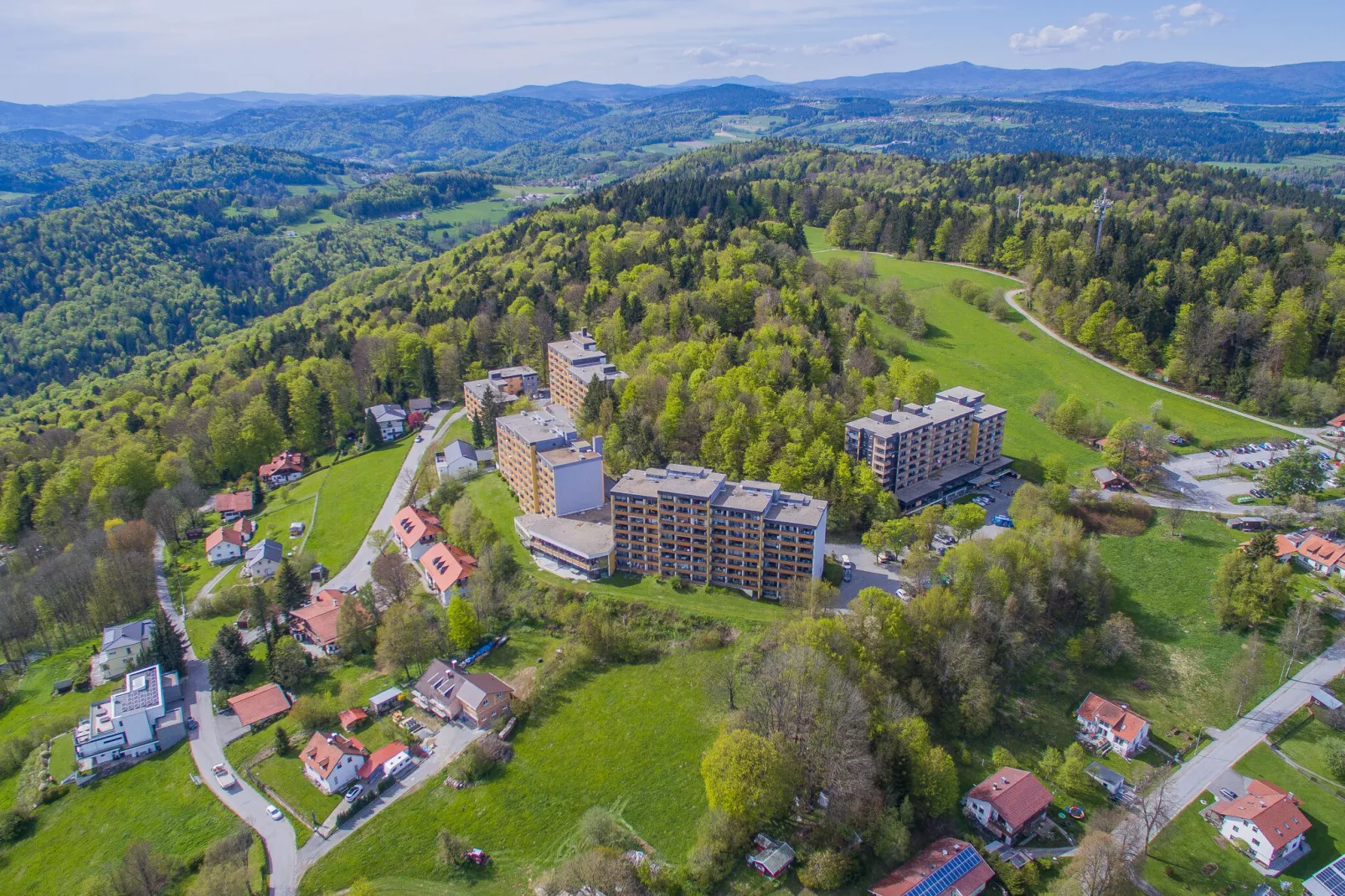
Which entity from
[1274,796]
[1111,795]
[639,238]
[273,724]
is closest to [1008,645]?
[1111,795]

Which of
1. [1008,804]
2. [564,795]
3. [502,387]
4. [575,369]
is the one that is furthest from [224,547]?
[1008,804]

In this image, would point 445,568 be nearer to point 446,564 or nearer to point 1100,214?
point 446,564

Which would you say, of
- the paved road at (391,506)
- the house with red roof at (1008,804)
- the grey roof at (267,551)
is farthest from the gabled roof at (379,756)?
the house with red roof at (1008,804)

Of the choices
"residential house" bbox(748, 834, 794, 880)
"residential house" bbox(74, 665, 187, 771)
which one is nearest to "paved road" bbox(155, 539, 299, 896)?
"residential house" bbox(74, 665, 187, 771)

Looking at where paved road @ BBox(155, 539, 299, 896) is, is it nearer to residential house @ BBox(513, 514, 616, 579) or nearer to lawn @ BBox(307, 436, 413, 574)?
lawn @ BBox(307, 436, 413, 574)

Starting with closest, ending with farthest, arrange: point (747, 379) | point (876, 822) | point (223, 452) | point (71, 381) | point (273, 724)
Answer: point (876, 822) < point (273, 724) < point (747, 379) < point (223, 452) < point (71, 381)

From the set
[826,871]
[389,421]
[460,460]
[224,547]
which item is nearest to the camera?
[826,871]

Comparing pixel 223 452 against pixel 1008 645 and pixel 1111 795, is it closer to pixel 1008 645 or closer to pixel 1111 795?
pixel 1008 645
